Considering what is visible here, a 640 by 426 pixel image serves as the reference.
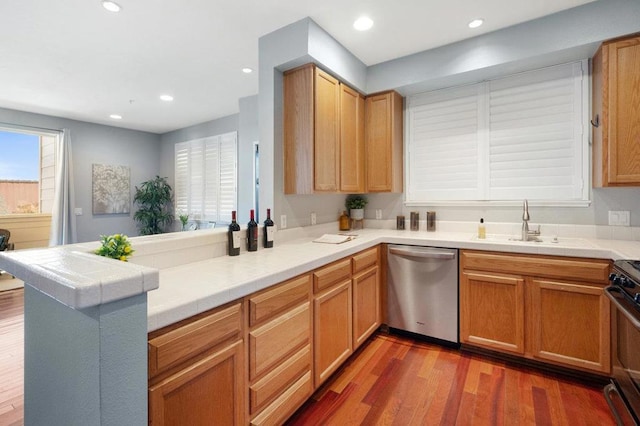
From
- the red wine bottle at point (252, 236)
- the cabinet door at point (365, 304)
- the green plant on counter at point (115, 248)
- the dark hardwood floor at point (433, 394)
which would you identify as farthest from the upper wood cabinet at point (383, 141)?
the green plant on counter at point (115, 248)

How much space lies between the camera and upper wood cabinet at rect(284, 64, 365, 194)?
98.3 inches

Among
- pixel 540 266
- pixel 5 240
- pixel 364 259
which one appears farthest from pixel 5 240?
pixel 540 266

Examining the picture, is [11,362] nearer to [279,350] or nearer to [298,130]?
[279,350]

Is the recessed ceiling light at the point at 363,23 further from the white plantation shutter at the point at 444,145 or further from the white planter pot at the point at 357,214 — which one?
the white planter pot at the point at 357,214

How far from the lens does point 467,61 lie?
8.97ft

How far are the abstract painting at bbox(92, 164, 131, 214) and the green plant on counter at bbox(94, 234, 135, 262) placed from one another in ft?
17.7

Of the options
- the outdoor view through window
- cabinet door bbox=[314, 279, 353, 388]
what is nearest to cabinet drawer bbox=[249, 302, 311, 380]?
cabinet door bbox=[314, 279, 353, 388]

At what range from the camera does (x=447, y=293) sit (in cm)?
256

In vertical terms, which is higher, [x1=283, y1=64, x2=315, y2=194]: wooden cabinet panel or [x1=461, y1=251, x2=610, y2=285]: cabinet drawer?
[x1=283, y1=64, x2=315, y2=194]: wooden cabinet panel

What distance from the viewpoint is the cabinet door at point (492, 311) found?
230cm

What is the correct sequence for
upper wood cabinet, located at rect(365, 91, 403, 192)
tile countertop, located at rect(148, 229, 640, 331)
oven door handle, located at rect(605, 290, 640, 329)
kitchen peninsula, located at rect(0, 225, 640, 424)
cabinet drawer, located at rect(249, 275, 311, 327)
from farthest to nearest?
upper wood cabinet, located at rect(365, 91, 403, 192) → cabinet drawer, located at rect(249, 275, 311, 327) → oven door handle, located at rect(605, 290, 640, 329) → tile countertop, located at rect(148, 229, 640, 331) → kitchen peninsula, located at rect(0, 225, 640, 424)

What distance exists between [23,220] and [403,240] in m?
5.84

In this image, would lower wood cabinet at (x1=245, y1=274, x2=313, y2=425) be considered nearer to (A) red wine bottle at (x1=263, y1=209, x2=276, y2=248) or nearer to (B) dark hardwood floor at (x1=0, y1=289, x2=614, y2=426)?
(B) dark hardwood floor at (x1=0, y1=289, x2=614, y2=426)

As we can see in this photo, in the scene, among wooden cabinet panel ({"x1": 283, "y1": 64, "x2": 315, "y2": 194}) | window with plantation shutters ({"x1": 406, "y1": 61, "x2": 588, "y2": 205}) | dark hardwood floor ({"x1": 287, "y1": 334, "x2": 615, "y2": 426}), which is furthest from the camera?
window with plantation shutters ({"x1": 406, "y1": 61, "x2": 588, "y2": 205})
